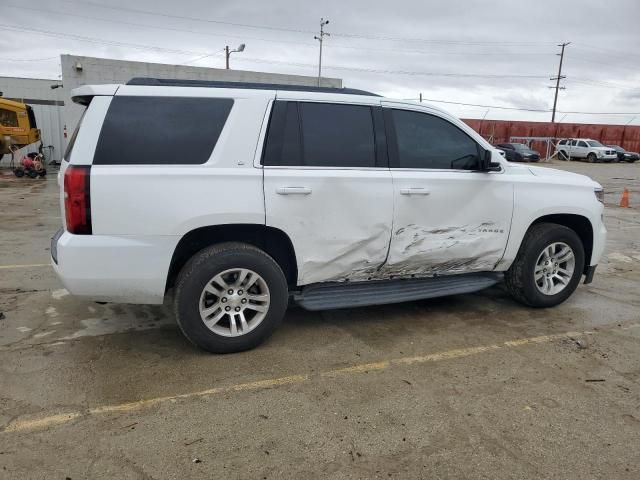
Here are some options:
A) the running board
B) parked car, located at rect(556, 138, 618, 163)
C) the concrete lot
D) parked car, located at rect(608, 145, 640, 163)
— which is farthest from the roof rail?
parked car, located at rect(608, 145, 640, 163)

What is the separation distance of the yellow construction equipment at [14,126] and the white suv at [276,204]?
54.6ft

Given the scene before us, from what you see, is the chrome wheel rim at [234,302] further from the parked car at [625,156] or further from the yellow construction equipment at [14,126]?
the parked car at [625,156]

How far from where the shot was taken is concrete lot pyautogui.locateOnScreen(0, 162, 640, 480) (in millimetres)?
2672

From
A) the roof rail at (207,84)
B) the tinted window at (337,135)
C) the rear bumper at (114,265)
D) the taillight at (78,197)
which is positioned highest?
the roof rail at (207,84)

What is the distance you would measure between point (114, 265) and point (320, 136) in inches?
70.3

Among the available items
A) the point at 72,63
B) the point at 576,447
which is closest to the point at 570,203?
the point at 576,447

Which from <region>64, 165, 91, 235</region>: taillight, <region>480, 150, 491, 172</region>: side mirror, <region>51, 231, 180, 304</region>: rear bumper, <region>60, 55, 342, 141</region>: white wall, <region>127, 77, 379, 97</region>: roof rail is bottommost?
<region>51, 231, 180, 304</region>: rear bumper

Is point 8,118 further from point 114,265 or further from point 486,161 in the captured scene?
point 486,161

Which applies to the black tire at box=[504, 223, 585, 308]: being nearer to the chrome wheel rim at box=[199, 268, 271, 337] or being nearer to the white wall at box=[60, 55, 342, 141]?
the chrome wheel rim at box=[199, 268, 271, 337]

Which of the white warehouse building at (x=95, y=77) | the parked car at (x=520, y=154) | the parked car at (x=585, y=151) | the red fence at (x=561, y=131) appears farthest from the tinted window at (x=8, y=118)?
the parked car at (x=585, y=151)

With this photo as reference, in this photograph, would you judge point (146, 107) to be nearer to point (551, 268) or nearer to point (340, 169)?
point (340, 169)

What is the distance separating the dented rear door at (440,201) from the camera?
4254mm

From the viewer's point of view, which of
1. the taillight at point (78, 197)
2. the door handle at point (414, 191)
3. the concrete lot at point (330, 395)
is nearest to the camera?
the concrete lot at point (330, 395)

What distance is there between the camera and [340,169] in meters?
4.01
